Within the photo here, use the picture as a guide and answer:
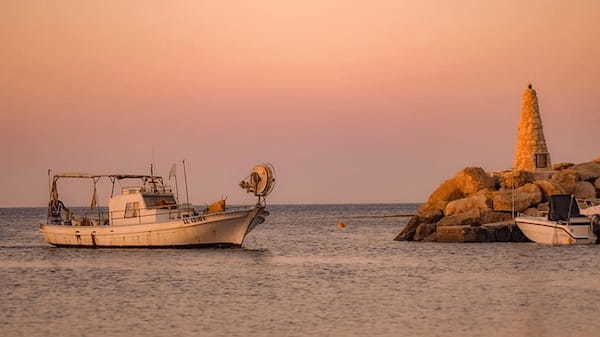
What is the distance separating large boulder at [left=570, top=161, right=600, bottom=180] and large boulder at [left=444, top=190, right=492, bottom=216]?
10374 mm

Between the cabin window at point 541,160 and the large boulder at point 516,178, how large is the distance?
6883mm

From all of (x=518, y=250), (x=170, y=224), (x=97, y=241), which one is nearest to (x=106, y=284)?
(x=170, y=224)

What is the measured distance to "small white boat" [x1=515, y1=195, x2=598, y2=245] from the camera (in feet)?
179

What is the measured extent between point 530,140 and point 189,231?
125 ft

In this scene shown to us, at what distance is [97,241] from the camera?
2208 inches

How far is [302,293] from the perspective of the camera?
3212 cm

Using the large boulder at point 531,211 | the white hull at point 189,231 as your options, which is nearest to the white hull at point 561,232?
the large boulder at point 531,211

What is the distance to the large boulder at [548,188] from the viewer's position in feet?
212

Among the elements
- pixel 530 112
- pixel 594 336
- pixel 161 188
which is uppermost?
pixel 530 112

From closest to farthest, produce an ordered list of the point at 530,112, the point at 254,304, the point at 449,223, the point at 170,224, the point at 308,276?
the point at 254,304 < the point at 308,276 < the point at 170,224 < the point at 449,223 < the point at 530,112

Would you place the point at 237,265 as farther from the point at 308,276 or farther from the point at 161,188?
the point at 161,188

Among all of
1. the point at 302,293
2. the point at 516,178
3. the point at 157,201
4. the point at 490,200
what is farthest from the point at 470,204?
the point at 302,293

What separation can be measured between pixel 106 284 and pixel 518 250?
2828cm

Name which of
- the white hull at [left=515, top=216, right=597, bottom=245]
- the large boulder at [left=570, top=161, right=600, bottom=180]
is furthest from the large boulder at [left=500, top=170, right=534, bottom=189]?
the white hull at [left=515, top=216, right=597, bottom=245]
